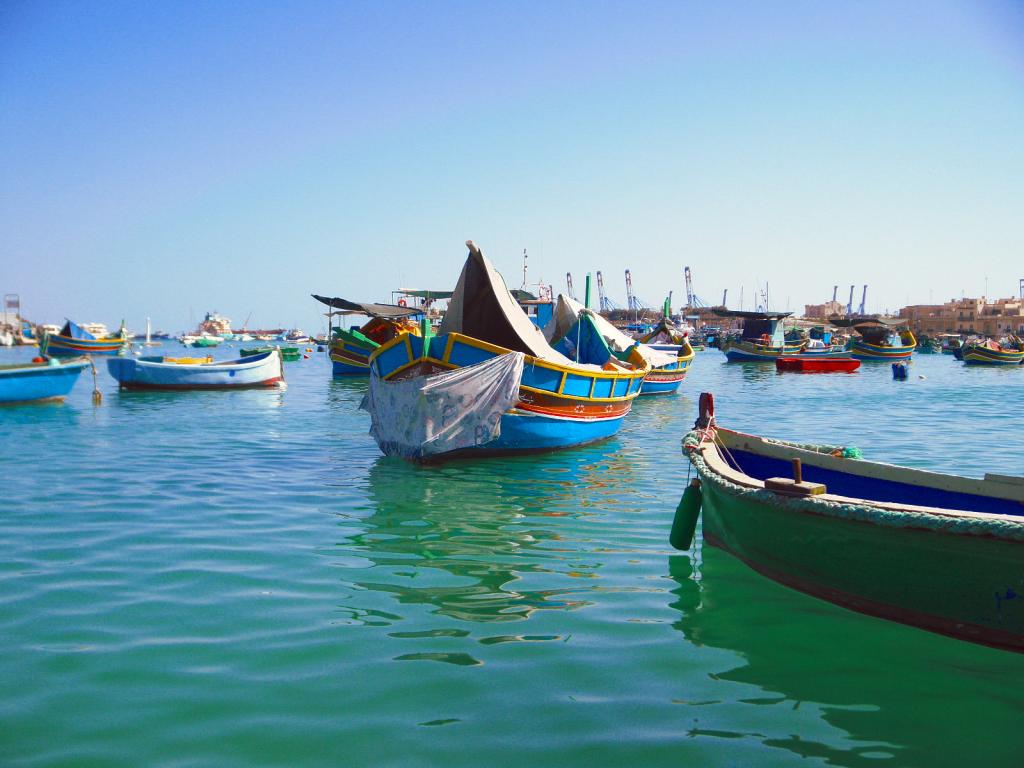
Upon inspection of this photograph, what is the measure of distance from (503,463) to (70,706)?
381 inches

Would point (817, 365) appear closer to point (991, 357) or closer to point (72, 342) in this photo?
point (991, 357)

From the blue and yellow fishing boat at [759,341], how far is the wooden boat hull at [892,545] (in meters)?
50.0

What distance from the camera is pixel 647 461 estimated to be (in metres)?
14.3

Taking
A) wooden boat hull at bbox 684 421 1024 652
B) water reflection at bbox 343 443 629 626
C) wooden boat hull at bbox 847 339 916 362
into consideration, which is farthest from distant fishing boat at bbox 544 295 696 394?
wooden boat hull at bbox 847 339 916 362

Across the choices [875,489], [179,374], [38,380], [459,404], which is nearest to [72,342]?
[179,374]

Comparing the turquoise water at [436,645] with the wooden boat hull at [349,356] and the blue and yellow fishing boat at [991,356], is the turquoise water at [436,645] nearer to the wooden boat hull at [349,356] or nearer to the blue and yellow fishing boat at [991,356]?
the wooden boat hull at [349,356]

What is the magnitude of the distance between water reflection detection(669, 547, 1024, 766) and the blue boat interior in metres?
1.42

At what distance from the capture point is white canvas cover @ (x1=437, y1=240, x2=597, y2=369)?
1455 centimetres

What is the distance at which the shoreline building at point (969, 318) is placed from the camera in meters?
114

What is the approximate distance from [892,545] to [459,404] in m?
8.46

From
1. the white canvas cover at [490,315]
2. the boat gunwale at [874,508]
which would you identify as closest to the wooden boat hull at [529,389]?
the white canvas cover at [490,315]

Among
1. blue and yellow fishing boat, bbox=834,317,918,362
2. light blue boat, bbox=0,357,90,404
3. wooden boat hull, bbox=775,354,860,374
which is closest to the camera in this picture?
light blue boat, bbox=0,357,90,404

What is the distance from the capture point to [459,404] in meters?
13.0

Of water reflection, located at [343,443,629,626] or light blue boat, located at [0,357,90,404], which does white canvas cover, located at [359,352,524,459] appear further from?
light blue boat, located at [0,357,90,404]
